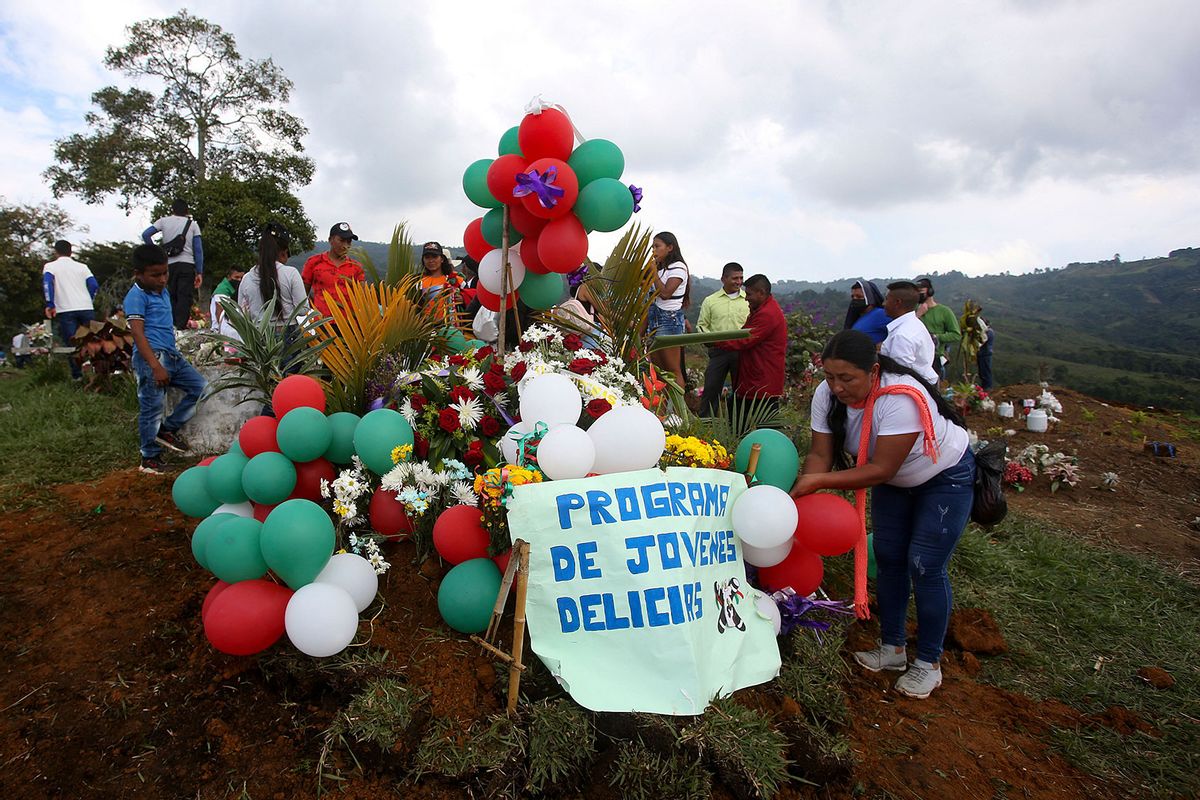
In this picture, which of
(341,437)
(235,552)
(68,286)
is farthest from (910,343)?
(68,286)

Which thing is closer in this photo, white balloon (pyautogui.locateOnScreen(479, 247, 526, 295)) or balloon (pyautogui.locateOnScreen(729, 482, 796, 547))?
balloon (pyautogui.locateOnScreen(729, 482, 796, 547))

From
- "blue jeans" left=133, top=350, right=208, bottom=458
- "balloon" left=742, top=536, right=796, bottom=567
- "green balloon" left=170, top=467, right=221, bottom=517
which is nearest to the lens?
"balloon" left=742, top=536, right=796, bottom=567

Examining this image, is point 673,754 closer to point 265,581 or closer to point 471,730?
point 471,730

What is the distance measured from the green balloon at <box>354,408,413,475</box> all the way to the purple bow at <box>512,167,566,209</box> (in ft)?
4.11

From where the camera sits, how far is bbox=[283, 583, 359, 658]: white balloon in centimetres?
220

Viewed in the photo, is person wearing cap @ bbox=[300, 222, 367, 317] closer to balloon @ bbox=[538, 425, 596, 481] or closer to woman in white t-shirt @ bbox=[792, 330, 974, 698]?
balloon @ bbox=[538, 425, 596, 481]

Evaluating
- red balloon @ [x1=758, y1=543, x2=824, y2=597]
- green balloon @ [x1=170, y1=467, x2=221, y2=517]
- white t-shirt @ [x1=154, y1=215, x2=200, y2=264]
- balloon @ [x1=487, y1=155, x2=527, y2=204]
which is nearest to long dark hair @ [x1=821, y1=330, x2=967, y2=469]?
red balloon @ [x1=758, y1=543, x2=824, y2=597]

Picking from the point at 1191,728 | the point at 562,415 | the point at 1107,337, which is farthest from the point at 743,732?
the point at 1107,337

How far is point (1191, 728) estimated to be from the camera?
261cm

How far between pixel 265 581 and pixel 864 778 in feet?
8.03

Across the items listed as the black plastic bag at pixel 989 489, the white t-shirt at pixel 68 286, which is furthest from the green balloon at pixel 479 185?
the white t-shirt at pixel 68 286

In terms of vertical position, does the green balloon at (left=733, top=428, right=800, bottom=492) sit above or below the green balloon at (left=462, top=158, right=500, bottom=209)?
below

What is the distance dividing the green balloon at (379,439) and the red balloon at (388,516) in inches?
5.5

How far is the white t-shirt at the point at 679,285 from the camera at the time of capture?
18.2 feet
